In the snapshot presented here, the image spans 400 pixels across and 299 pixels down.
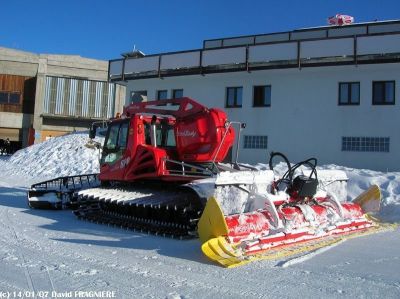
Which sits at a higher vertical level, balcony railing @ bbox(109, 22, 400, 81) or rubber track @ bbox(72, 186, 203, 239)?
balcony railing @ bbox(109, 22, 400, 81)

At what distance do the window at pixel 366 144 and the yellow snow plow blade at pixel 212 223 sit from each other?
13.6 meters

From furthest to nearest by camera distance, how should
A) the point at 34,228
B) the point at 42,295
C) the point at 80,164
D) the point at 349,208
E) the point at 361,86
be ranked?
1. the point at 80,164
2. the point at 361,86
3. the point at 349,208
4. the point at 34,228
5. the point at 42,295

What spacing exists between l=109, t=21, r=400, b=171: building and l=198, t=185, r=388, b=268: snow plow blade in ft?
35.1

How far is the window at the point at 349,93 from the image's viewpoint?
61.9 feet

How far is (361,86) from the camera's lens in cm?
1869

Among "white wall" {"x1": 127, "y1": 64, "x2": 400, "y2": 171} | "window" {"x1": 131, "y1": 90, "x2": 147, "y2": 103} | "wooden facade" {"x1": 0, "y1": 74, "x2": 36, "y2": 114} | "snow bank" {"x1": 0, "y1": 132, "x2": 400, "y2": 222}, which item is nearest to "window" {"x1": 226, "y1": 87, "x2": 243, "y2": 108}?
"white wall" {"x1": 127, "y1": 64, "x2": 400, "y2": 171}

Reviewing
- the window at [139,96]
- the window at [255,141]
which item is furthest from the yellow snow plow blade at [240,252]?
the window at [139,96]

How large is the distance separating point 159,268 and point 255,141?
1577 cm

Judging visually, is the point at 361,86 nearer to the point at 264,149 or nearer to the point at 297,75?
the point at 297,75

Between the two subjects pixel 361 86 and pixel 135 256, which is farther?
pixel 361 86

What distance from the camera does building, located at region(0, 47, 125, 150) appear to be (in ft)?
140

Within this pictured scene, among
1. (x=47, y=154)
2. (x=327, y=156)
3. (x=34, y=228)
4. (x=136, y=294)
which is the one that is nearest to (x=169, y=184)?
(x=34, y=228)

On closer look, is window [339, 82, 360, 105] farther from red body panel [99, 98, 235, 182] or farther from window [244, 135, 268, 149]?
red body panel [99, 98, 235, 182]

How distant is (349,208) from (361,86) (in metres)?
10.9
